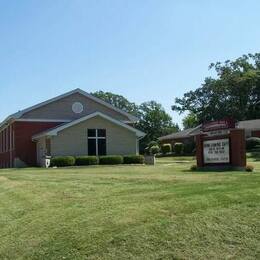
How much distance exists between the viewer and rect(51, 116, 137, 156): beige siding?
40875 mm

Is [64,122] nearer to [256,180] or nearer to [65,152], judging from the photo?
[65,152]

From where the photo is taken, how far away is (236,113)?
7956cm

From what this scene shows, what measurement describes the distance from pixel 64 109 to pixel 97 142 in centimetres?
447

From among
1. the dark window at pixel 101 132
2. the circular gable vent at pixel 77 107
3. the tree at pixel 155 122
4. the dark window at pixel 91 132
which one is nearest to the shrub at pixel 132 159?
the dark window at pixel 101 132

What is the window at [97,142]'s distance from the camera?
4238 cm

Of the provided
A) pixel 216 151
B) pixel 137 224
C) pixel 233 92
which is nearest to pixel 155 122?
pixel 233 92

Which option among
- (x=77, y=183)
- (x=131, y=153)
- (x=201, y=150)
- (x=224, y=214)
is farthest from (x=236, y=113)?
(x=224, y=214)

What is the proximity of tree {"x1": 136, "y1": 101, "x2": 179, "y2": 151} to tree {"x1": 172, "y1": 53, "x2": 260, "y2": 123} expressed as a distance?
26.6 meters

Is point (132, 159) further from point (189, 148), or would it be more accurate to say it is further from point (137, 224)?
point (137, 224)

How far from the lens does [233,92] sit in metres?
78.6

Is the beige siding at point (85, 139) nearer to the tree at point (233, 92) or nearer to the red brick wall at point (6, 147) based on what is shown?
the red brick wall at point (6, 147)

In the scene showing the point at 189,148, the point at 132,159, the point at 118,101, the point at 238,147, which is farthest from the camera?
the point at 118,101

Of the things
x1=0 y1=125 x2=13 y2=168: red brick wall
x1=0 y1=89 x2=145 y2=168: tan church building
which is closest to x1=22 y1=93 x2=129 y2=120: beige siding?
x1=0 y1=89 x2=145 y2=168: tan church building

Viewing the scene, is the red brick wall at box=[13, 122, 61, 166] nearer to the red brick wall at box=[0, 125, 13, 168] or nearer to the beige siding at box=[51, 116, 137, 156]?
the red brick wall at box=[0, 125, 13, 168]
